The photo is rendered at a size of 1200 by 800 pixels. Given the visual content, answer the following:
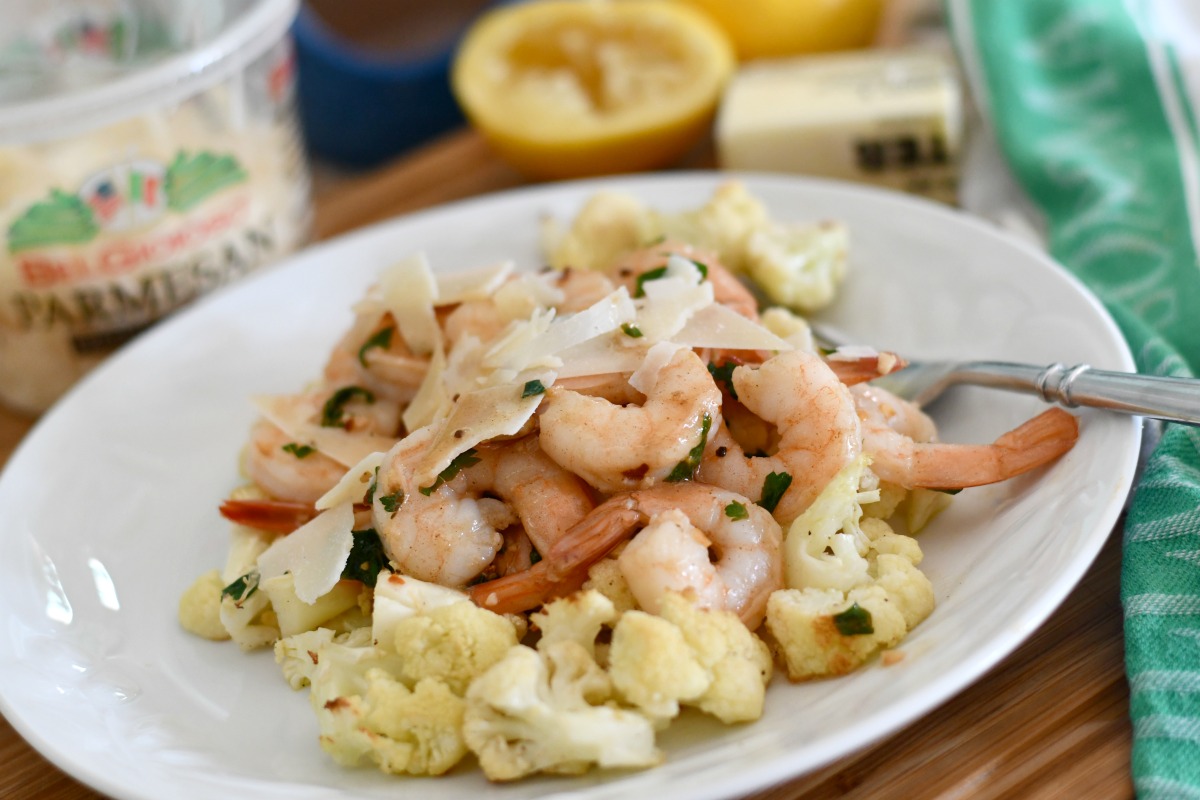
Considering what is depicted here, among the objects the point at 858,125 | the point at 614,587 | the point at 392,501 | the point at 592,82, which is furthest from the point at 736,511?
the point at 592,82

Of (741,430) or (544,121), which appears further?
(544,121)

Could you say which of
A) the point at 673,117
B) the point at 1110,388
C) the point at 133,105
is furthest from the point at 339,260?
the point at 1110,388

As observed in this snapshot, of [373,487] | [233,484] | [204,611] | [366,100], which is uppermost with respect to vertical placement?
[373,487]

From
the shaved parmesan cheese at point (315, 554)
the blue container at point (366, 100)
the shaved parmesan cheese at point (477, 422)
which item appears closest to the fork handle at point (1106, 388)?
the shaved parmesan cheese at point (477, 422)

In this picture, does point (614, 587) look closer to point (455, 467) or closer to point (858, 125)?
point (455, 467)

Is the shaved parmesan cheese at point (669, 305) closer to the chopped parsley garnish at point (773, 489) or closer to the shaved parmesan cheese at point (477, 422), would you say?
the shaved parmesan cheese at point (477, 422)

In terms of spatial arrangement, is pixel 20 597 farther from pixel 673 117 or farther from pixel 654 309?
pixel 673 117
